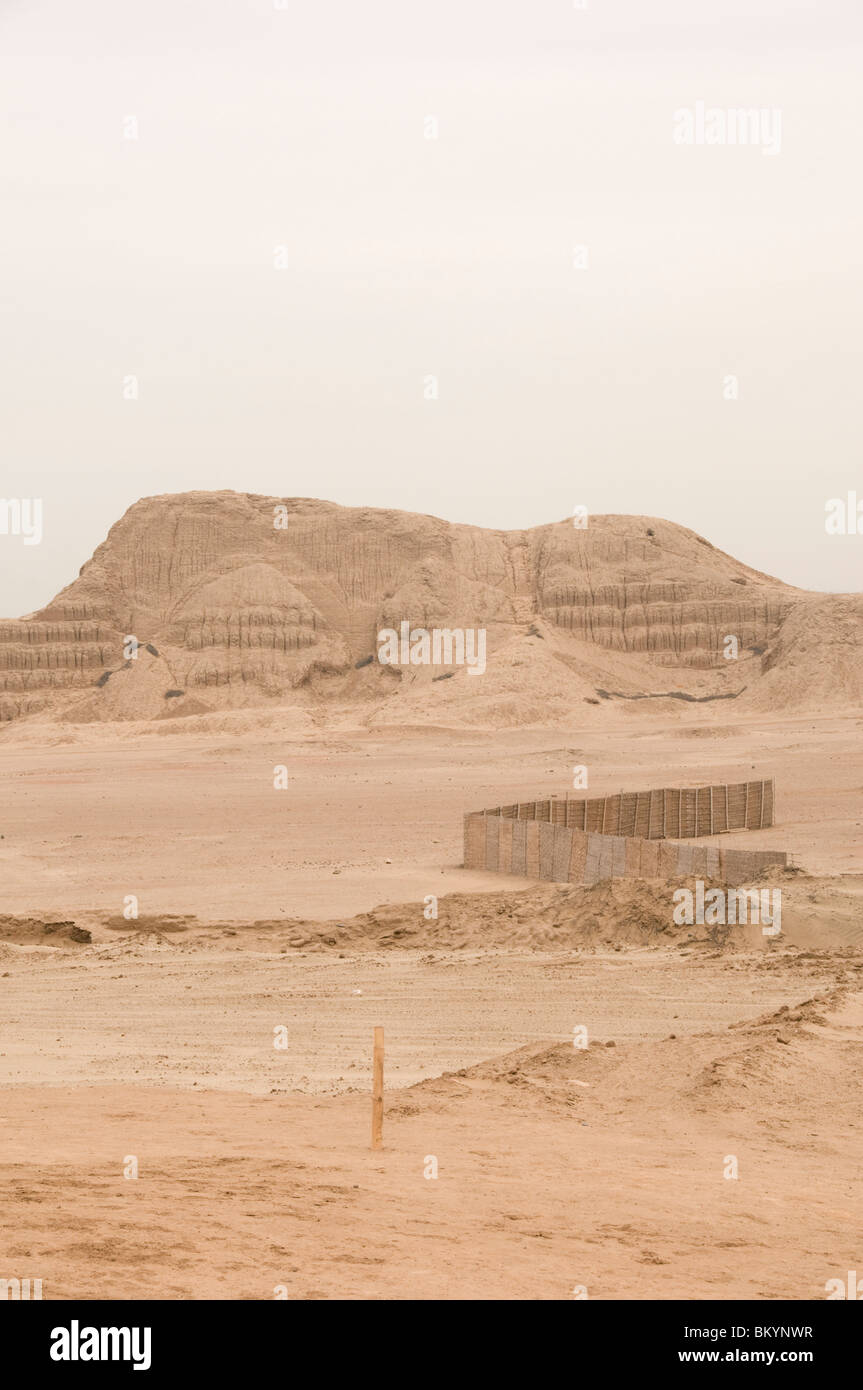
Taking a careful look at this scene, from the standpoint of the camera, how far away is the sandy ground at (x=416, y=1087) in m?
7.04

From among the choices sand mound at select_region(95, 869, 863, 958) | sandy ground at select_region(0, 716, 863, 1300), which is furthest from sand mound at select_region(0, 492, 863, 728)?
sand mound at select_region(95, 869, 863, 958)

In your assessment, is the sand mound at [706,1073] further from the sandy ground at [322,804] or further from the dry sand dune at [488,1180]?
the sandy ground at [322,804]

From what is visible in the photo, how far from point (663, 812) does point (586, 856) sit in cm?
686

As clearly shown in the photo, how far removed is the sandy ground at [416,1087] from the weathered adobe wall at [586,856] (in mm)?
677

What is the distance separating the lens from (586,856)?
2255 centimetres

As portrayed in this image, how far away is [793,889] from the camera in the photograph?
19.1 m

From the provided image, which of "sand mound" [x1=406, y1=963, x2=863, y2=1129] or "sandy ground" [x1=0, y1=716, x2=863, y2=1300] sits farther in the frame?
"sand mound" [x1=406, y1=963, x2=863, y2=1129]

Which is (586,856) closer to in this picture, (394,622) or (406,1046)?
(406,1046)

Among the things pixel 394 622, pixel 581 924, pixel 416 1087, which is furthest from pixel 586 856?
pixel 394 622

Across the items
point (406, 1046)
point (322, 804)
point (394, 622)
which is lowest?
point (322, 804)

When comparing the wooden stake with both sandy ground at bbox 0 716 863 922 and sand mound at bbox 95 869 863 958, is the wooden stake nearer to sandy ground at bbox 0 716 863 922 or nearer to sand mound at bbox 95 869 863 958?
sand mound at bbox 95 869 863 958

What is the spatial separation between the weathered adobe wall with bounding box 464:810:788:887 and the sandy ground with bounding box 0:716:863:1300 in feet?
2.22

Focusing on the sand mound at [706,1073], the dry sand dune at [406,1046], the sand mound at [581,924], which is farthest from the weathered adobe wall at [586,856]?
the sand mound at [706,1073]

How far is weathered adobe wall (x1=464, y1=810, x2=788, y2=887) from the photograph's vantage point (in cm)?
2100
